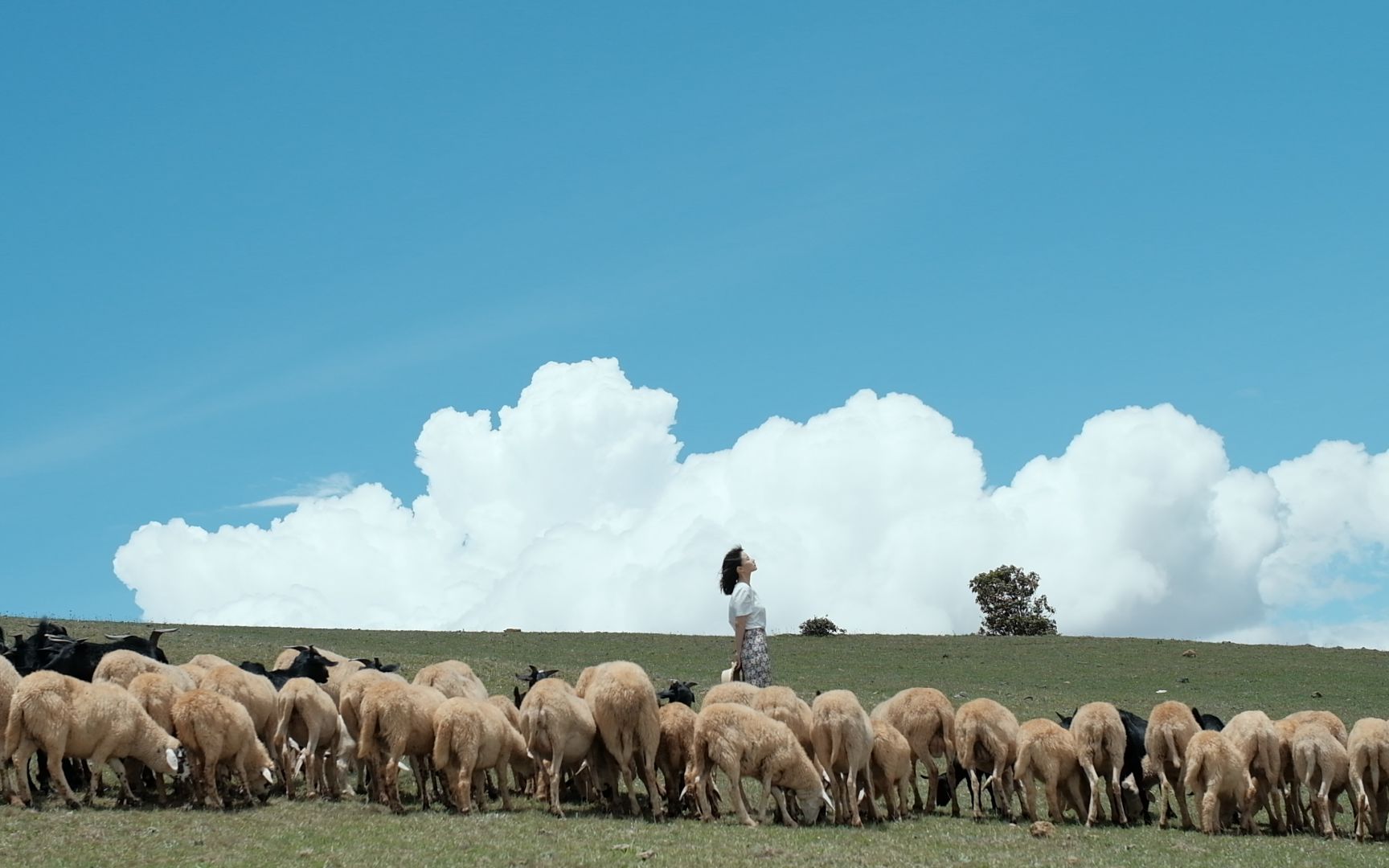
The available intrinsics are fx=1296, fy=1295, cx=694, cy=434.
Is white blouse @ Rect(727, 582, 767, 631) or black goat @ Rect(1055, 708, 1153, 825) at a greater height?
white blouse @ Rect(727, 582, 767, 631)

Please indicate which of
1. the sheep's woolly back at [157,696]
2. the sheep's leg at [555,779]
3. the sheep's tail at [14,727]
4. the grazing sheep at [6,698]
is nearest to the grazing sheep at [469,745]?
the sheep's leg at [555,779]

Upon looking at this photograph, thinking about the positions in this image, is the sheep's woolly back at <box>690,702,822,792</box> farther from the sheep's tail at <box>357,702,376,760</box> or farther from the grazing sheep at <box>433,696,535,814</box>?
the sheep's tail at <box>357,702,376,760</box>

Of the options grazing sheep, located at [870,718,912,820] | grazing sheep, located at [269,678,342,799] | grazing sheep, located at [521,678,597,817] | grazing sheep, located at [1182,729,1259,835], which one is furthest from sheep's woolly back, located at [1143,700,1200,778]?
grazing sheep, located at [269,678,342,799]

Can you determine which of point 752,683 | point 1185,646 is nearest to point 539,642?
Answer: point 1185,646

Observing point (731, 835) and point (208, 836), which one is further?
point (731, 835)

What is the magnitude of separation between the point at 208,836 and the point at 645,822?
454cm

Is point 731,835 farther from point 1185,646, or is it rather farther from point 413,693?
point 1185,646

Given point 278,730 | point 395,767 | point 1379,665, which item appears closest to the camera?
point 395,767

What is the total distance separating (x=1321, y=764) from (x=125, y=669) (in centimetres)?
1444

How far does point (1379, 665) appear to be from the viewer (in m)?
52.8

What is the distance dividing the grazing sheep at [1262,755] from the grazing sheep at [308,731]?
1080 centimetres

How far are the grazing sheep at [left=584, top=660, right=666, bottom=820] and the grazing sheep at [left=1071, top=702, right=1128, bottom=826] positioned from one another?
509cm

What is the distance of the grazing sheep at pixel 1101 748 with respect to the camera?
15.5m

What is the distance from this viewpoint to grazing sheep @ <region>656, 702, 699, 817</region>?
15.2m
